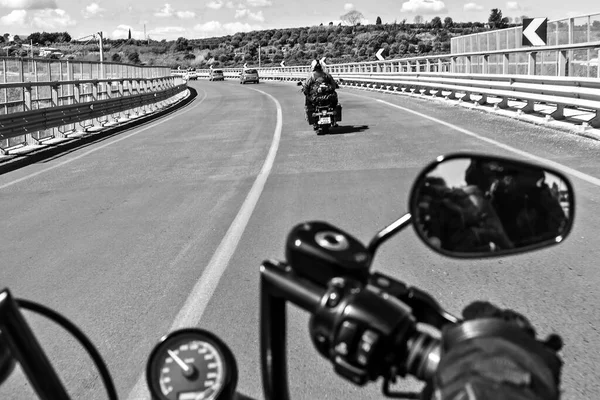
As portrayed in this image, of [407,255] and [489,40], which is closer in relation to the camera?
[407,255]

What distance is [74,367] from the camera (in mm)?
4273

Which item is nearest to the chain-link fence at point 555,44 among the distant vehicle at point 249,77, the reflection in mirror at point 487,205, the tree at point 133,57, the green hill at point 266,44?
the reflection in mirror at point 487,205

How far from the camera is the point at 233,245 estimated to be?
7.18m

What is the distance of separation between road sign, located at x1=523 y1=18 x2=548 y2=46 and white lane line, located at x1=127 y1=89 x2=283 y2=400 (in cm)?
1095

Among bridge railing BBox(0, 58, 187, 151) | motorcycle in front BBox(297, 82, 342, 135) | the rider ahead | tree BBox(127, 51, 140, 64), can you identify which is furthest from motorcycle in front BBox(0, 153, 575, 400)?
tree BBox(127, 51, 140, 64)

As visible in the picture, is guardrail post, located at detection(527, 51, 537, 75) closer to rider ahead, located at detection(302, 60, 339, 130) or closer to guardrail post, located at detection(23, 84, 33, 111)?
rider ahead, located at detection(302, 60, 339, 130)

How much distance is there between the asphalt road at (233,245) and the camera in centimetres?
451

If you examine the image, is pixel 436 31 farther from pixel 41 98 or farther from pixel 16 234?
pixel 16 234

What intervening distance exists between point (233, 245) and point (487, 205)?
5.61 m

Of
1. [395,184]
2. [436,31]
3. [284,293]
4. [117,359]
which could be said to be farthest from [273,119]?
[436,31]

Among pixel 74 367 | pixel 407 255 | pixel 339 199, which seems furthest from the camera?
pixel 339 199

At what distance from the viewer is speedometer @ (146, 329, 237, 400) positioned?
186cm

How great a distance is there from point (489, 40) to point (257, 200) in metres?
17.9

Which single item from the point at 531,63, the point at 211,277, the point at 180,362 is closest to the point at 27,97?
the point at 531,63
